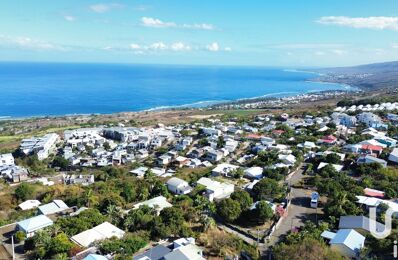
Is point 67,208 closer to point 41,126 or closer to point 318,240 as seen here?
point 318,240

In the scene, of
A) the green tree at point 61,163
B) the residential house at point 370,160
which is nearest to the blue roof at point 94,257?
the residential house at point 370,160

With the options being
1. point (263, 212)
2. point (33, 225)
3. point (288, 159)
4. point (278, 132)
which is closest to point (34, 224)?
point (33, 225)

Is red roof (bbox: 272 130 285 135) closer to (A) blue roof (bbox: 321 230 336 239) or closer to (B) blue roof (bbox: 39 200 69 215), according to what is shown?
(A) blue roof (bbox: 321 230 336 239)

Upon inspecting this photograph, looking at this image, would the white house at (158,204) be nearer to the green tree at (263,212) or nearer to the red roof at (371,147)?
the green tree at (263,212)

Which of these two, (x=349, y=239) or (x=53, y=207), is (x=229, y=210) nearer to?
(x=349, y=239)

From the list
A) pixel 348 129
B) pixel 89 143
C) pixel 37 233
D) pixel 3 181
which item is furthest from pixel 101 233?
pixel 348 129
